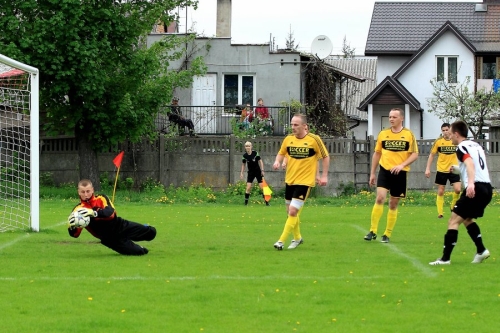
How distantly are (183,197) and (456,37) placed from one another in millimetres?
22679

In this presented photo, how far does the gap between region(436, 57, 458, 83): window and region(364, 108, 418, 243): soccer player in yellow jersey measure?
33.0 meters

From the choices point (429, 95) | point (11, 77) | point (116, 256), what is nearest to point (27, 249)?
point (116, 256)

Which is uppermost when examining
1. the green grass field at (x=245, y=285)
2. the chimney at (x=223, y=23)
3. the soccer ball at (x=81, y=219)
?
the chimney at (x=223, y=23)

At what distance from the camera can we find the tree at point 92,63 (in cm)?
2953

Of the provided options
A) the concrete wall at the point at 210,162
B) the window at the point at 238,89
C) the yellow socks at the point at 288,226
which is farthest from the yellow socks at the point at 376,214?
the window at the point at 238,89

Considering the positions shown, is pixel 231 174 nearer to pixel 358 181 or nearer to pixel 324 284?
pixel 358 181

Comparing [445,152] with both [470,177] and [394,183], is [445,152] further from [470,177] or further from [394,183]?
[470,177]

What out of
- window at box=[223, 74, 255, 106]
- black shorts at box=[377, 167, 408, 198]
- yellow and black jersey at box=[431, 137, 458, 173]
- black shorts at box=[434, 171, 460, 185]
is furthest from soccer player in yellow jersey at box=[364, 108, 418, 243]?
window at box=[223, 74, 255, 106]

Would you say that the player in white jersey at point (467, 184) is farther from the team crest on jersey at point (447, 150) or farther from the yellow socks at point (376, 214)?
the team crest on jersey at point (447, 150)

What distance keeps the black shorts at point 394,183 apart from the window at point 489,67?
34458 millimetres

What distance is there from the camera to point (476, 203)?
12.1 meters

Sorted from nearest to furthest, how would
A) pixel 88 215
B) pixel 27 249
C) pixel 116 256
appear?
pixel 88 215 < pixel 116 256 < pixel 27 249

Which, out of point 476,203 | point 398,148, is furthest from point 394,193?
point 476,203

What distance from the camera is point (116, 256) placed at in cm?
1373
